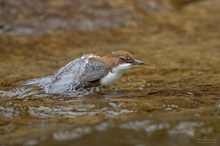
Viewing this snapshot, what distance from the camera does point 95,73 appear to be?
7.34m

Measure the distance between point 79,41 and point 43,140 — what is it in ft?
21.3

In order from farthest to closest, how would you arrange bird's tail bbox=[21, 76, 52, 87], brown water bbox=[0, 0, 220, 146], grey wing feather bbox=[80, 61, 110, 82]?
bird's tail bbox=[21, 76, 52, 87] < grey wing feather bbox=[80, 61, 110, 82] < brown water bbox=[0, 0, 220, 146]

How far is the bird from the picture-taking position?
7.33 m

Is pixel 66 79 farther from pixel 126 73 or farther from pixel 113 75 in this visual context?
pixel 126 73

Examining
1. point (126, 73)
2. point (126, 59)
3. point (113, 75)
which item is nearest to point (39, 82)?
point (113, 75)

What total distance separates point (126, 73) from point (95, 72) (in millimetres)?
1687

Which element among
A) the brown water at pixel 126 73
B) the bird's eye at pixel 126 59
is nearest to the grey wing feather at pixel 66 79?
the brown water at pixel 126 73

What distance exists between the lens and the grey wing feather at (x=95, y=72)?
7.32 metres

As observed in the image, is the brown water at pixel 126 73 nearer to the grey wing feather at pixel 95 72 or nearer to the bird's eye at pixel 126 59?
the grey wing feather at pixel 95 72

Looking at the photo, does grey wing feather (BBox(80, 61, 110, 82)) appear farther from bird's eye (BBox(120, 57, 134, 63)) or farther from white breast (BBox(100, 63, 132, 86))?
bird's eye (BBox(120, 57, 134, 63))

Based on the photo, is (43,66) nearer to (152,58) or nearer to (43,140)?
(152,58)

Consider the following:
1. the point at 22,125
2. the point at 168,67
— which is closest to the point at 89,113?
the point at 22,125

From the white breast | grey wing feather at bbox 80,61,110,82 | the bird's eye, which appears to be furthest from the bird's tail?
the bird's eye

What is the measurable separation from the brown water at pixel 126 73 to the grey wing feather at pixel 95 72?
21 centimetres
